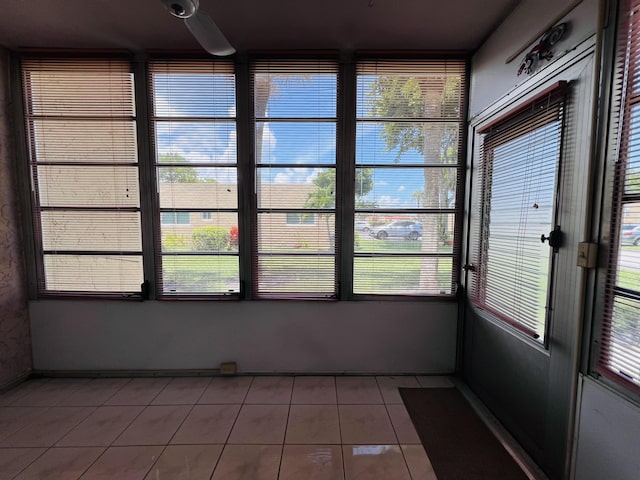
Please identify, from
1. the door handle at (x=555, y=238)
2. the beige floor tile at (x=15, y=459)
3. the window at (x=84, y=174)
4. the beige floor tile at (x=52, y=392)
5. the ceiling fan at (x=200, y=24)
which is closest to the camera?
the ceiling fan at (x=200, y=24)

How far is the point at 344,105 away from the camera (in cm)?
219

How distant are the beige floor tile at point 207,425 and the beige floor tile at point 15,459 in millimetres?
754

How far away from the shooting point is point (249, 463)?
1476 mm

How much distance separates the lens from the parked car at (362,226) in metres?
2.27

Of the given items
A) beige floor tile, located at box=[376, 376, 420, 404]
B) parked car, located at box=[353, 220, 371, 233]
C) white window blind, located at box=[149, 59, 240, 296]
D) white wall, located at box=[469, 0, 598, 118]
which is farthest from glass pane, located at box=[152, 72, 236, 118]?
beige floor tile, located at box=[376, 376, 420, 404]

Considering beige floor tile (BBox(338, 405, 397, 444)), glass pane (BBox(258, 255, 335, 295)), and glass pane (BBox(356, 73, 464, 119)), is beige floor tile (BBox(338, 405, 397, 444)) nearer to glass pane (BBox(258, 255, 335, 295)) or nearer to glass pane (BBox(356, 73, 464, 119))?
glass pane (BBox(258, 255, 335, 295))

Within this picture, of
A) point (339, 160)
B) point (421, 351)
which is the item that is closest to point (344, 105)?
point (339, 160)

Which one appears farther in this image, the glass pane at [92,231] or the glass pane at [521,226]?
the glass pane at [92,231]

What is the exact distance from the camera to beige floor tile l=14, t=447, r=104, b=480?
1409mm

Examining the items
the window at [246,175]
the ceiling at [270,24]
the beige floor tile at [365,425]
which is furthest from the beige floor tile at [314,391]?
the ceiling at [270,24]

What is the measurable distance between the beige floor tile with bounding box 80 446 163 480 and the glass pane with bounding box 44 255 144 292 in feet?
3.86

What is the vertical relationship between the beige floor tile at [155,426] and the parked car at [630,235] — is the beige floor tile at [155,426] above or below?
below

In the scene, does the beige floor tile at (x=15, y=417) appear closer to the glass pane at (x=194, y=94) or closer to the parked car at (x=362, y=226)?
the glass pane at (x=194, y=94)

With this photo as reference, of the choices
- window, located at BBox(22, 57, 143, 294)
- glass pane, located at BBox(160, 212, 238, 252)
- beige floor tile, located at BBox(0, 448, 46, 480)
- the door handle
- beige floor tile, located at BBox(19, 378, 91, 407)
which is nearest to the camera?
the door handle
